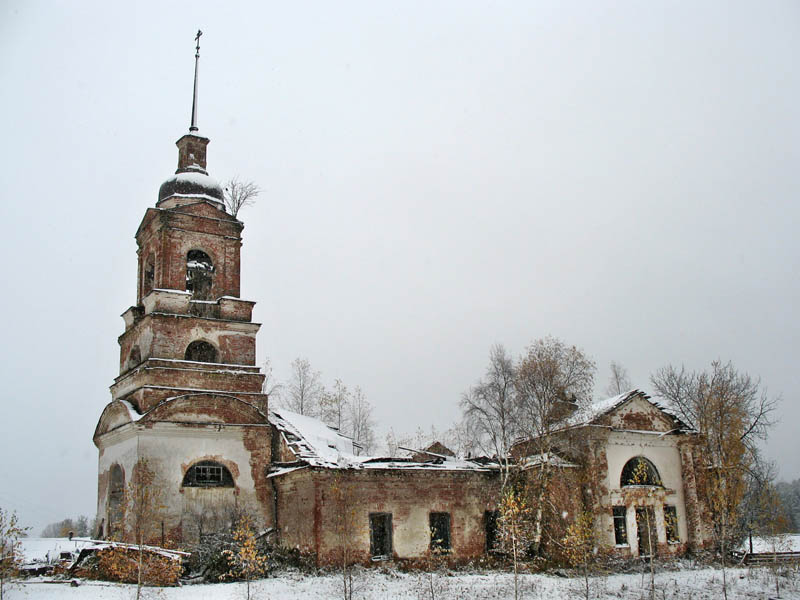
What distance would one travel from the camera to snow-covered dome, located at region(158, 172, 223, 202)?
79.5 ft

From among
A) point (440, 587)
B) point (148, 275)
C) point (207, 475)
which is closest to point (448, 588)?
point (440, 587)

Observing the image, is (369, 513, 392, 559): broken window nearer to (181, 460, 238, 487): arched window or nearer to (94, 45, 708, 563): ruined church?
(94, 45, 708, 563): ruined church

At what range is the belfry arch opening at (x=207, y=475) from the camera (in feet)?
67.4

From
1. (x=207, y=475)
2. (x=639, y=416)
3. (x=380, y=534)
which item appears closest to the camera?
(x=380, y=534)

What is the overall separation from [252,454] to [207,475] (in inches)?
58.8

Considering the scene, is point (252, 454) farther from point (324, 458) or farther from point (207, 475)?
point (324, 458)

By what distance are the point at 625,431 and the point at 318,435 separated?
35.2 ft

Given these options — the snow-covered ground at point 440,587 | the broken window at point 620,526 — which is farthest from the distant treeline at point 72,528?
the broken window at point 620,526

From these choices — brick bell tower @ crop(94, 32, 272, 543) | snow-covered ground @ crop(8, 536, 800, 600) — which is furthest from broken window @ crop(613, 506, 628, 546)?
brick bell tower @ crop(94, 32, 272, 543)

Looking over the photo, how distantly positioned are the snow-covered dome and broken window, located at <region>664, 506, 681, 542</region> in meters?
19.3

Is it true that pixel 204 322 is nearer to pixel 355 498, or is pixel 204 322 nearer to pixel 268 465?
pixel 268 465

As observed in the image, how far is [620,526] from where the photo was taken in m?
23.2

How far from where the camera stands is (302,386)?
4403 cm

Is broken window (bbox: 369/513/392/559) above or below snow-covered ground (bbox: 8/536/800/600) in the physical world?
above
